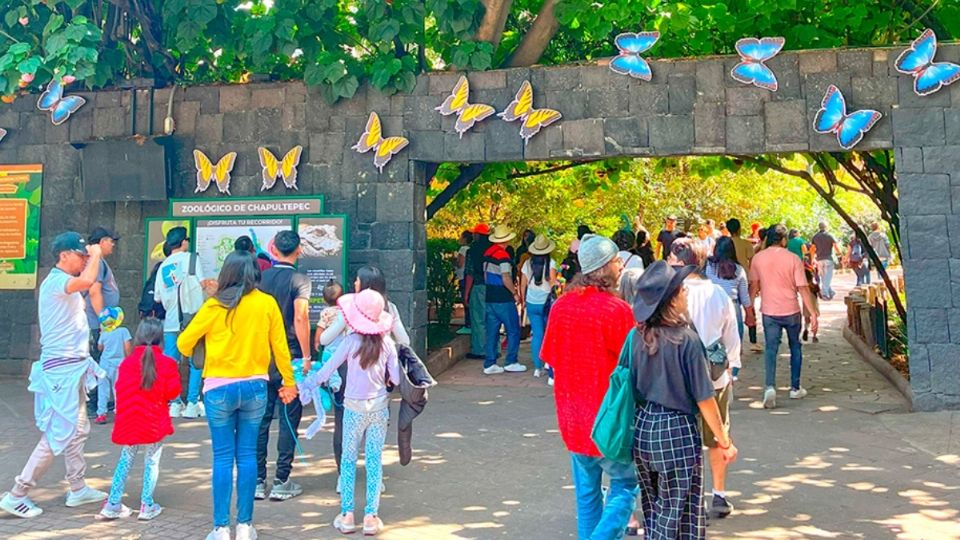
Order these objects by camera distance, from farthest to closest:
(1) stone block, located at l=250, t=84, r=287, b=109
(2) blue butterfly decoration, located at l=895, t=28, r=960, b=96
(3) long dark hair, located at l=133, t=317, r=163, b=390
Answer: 1. (1) stone block, located at l=250, t=84, r=287, b=109
2. (2) blue butterfly decoration, located at l=895, t=28, r=960, b=96
3. (3) long dark hair, located at l=133, t=317, r=163, b=390

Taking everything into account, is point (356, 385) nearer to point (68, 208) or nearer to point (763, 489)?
point (763, 489)

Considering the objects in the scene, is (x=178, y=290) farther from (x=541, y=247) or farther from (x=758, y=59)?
(x=758, y=59)

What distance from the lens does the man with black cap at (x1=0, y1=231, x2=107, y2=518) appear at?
5.10 metres

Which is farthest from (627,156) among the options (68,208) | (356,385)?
(68,208)

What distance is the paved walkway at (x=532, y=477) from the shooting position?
477 centimetres

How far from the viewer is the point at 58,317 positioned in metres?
5.16

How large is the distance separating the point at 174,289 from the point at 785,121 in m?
6.37

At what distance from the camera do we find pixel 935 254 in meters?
7.64

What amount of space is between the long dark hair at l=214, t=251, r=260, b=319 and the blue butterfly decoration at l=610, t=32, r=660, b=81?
522 centimetres

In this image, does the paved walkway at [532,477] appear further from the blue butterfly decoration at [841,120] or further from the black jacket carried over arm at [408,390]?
the blue butterfly decoration at [841,120]

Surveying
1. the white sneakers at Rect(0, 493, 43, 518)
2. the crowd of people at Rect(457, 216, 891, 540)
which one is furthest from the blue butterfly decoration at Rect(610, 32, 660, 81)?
the white sneakers at Rect(0, 493, 43, 518)

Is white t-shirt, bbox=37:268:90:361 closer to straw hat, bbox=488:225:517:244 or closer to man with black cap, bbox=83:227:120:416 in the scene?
man with black cap, bbox=83:227:120:416

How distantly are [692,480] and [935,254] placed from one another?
17.6ft

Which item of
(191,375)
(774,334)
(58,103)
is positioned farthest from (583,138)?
(58,103)
